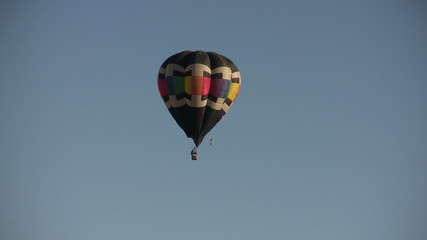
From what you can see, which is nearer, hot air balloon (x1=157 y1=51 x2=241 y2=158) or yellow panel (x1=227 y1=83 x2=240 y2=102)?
hot air balloon (x1=157 y1=51 x2=241 y2=158)

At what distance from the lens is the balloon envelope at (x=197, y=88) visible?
241ft

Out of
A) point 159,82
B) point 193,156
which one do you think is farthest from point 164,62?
point 193,156

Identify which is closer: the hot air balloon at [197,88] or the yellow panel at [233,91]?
the hot air balloon at [197,88]

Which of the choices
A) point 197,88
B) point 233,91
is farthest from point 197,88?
point 233,91

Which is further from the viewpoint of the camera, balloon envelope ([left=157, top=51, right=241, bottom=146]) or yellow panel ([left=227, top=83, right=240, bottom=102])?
yellow panel ([left=227, top=83, right=240, bottom=102])

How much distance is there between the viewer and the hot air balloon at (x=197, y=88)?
2894 inches

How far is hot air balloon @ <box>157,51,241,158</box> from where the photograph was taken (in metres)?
73.5

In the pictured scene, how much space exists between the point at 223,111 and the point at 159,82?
554 cm

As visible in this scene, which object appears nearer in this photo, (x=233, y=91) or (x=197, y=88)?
(x=197, y=88)

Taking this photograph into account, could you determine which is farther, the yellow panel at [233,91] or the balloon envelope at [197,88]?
the yellow panel at [233,91]

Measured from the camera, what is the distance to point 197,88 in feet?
241

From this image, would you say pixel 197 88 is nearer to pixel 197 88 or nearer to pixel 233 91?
pixel 197 88

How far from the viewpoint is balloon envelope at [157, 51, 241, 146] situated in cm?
7350

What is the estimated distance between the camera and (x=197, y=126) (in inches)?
2913
